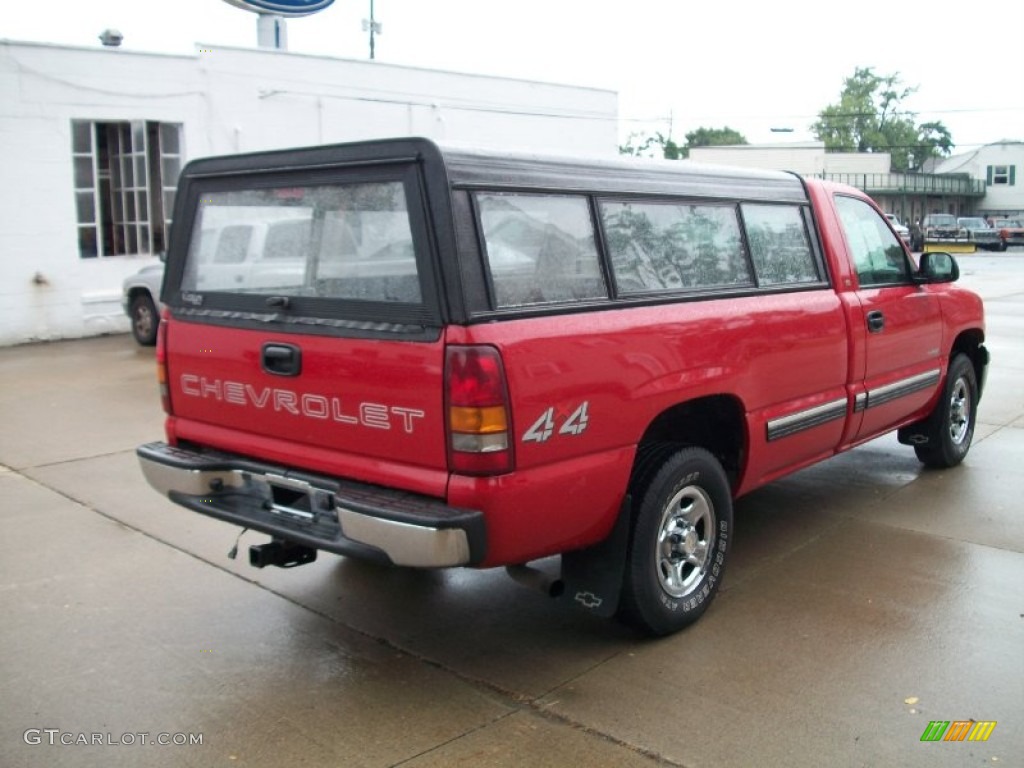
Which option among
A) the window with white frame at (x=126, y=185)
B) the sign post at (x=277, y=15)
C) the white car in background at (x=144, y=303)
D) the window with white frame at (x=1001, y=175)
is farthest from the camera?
the window with white frame at (x=1001, y=175)

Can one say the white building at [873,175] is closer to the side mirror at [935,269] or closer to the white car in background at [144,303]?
the white car in background at [144,303]

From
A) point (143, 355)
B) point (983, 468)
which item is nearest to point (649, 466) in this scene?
point (983, 468)

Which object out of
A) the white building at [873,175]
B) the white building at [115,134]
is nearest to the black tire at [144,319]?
the white building at [115,134]

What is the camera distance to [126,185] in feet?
51.3

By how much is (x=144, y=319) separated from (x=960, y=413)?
10453mm

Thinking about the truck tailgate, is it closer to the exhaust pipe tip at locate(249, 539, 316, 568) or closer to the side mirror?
the exhaust pipe tip at locate(249, 539, 316, 568)

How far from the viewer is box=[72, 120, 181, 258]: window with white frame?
15023 millimetres

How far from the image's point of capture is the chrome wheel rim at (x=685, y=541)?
4.38 m

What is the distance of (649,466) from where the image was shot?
4.26 meters

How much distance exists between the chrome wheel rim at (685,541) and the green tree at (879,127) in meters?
93.0

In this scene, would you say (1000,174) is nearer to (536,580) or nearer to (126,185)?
(126,185)

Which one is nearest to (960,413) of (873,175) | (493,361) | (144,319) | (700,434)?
(700,434)

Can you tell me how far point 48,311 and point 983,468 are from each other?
12429 millimetres

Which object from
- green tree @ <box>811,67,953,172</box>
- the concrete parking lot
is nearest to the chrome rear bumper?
the concrete parking lot
